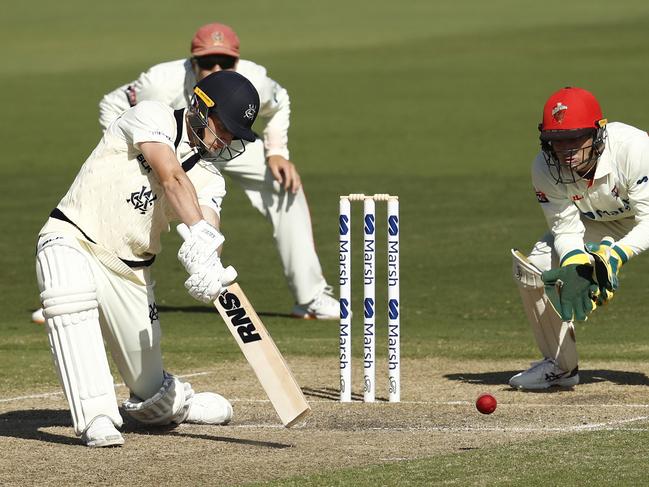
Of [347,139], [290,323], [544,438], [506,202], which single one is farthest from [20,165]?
[544,438]

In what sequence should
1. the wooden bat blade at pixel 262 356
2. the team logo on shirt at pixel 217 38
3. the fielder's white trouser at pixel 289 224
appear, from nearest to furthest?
1. the wooden bat blade at pixel 262 356
2. the team logo on shirt at pixel 217 38
3. the fielder's white trouser at pixel 289 224

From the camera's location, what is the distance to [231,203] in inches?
669

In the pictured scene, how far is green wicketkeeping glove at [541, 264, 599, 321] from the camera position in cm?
690

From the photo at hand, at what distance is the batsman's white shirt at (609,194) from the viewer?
7.08 metres

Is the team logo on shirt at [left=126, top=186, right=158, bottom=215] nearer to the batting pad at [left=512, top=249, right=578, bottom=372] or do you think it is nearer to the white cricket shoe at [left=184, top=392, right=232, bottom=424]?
the white cricket shoe at [left=184, top=392, right=232, bottom=424]

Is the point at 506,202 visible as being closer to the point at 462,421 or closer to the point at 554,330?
the point at 554,330

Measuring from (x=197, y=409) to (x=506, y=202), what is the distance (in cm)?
1047

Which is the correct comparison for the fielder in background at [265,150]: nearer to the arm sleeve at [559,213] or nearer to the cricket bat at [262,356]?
the arm sleeve at [559,213]

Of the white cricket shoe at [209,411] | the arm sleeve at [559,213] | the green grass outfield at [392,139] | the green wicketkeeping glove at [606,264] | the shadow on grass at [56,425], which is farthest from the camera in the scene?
the green grass outfield at [392,139]

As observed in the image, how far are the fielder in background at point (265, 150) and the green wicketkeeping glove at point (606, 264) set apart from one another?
373 centimetres

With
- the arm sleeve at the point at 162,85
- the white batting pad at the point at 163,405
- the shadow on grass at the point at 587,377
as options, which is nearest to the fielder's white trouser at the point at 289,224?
the arm sleeve at the point at 162,85

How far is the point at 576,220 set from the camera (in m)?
7.32

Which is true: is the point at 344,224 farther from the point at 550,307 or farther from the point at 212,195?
the point at 550,307

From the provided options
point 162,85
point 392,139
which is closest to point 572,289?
point 162,85
